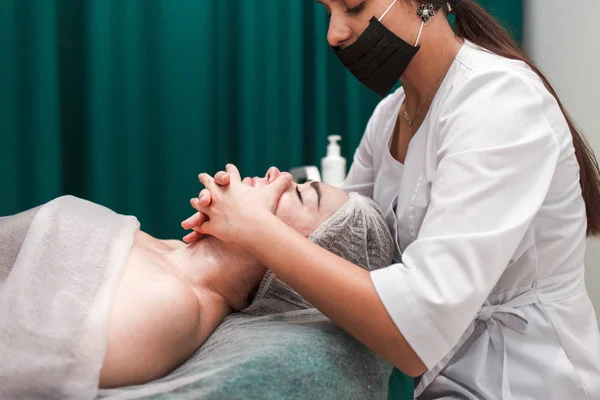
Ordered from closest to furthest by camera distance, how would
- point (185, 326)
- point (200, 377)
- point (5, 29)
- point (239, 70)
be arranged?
point (200, 377) → point (185, 326) → point (5, 29) → point (239, 70)

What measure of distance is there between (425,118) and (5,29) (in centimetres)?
149

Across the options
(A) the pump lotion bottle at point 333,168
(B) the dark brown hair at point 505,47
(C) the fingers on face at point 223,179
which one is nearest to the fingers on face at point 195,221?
(C) the fingers on face at point 223,179

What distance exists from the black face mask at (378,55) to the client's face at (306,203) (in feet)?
0.95

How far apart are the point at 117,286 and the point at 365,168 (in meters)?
0.92

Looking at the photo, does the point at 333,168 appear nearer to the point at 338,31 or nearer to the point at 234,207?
the point at 338,31

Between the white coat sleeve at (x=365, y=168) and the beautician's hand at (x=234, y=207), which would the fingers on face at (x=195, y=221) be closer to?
the beautician's hand at (x=234, y=207)

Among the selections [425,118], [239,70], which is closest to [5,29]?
[239,70]

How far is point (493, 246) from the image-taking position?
970 mm

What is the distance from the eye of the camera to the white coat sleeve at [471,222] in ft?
3.15

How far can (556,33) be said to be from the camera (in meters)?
2.29

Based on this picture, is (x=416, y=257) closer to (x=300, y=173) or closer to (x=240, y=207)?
(x=240, y=207)

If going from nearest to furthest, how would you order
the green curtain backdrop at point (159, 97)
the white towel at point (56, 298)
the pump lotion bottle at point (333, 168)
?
the white towel at point (56, 298)
the green curtain backdrop at point (159, 97)
the pump lotion bottle at point (333, 168)

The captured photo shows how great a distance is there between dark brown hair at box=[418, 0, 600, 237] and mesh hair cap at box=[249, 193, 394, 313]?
0.47 meters

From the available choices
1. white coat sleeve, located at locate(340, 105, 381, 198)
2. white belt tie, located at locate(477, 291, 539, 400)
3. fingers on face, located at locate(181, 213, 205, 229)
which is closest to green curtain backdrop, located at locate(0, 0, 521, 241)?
white coat sleeve, located at locate(340, 105, 381, 198)
